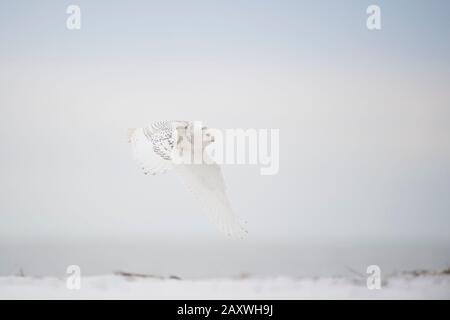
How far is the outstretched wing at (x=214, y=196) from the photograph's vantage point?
3756mm

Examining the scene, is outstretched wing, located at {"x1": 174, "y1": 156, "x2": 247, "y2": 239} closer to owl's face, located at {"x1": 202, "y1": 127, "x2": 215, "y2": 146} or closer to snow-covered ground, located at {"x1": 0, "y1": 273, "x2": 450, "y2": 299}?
owl's face, located at {"x1": 202, "y1": 127, "x2": 215, "y2": 146}

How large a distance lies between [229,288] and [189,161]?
676mm

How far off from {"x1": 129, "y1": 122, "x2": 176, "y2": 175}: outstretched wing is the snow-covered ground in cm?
57

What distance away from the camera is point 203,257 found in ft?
12.3

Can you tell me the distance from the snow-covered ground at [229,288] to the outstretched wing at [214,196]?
0.27 meters

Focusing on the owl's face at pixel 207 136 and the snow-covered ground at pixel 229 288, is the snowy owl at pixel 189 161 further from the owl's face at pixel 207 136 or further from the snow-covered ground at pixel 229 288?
the snow-covered ground at pixel 229 288

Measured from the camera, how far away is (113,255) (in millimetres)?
3742

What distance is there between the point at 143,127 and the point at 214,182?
1.50 ft

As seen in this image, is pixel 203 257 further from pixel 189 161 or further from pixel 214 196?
pixel 189 161

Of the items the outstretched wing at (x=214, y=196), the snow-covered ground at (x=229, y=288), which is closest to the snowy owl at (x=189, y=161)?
the outstretched wing at (x=214, y=196)

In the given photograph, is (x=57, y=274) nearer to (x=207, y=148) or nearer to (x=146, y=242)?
(x=146, y=242)

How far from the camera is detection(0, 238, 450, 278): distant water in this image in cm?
374
